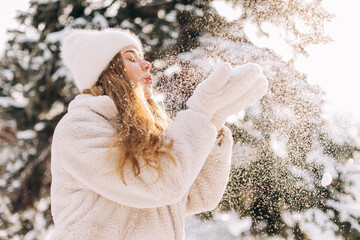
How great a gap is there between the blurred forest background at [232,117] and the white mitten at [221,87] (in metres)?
2.01

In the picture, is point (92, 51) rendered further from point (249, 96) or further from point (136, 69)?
point (249, 96)

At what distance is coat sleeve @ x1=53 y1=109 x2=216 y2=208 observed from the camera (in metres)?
0.98

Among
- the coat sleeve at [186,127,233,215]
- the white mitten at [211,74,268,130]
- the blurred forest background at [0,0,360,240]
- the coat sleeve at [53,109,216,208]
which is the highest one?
the white mitten at [211,74,268,130]

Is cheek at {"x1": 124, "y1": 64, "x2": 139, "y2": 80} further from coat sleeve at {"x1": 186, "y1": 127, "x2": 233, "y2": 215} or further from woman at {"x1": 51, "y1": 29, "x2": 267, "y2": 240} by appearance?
coat sleeve at {"x1": 186, "y1": 127, "x2": 233, "y2": 215}

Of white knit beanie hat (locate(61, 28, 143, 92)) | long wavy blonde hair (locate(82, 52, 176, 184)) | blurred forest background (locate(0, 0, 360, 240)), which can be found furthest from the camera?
blurred forest background (locate(0, 0, 360, 240))

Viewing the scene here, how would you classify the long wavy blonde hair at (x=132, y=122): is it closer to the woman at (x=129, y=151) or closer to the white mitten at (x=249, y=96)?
the woman at (x=129, y=151)

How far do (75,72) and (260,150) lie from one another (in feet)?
8.07

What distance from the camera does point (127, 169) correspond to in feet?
3.25

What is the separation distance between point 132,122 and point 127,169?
142 millimetres

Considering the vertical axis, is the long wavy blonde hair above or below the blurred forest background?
above

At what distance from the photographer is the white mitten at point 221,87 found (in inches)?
39.6

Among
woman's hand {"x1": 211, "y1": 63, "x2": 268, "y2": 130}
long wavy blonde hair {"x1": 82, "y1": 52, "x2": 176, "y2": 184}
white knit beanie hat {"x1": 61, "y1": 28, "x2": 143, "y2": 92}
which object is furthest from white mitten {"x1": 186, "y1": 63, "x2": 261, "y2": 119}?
white knit beanie hat {"x1": 61, "y1": 28, "x2": 143, "y2": 92}

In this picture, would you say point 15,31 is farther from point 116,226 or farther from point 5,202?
point 116,226

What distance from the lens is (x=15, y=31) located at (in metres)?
3.83
